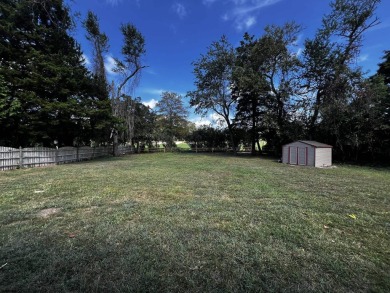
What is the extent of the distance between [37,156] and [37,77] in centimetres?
467

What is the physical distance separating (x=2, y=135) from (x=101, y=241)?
15271 millimetres

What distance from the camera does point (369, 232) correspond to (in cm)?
328

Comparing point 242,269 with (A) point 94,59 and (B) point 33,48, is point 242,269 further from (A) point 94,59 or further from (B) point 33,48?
(A) point 94,59

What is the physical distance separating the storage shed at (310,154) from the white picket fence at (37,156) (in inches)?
616

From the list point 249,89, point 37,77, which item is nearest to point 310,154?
point 249,89

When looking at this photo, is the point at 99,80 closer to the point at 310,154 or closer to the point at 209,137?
the point at 310,154

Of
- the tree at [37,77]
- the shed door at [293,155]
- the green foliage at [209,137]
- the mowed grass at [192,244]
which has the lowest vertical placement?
the mowed grass at [192,244]

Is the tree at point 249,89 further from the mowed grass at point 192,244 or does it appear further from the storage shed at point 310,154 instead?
the mowed grass at point 192,244

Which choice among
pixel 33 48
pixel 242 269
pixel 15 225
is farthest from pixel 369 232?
pixel 33 48

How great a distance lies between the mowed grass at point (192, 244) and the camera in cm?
209

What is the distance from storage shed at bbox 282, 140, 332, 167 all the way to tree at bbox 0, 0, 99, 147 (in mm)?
14341

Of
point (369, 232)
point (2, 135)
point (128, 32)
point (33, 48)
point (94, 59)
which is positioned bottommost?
point (369, 232)

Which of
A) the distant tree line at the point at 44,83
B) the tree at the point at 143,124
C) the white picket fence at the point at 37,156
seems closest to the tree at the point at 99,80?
the distant tree line at the point at 44,83

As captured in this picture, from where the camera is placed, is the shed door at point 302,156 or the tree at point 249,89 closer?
the shed door at point 302,156
